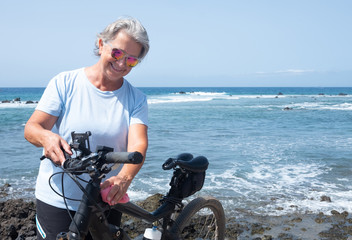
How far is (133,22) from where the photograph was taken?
232 cm

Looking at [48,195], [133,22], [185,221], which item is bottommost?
[185,221]

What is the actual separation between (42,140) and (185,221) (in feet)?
5.09

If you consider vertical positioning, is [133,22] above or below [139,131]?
above

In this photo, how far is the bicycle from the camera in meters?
1.87

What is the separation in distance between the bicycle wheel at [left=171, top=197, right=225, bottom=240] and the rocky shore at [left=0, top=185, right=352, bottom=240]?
138 cm

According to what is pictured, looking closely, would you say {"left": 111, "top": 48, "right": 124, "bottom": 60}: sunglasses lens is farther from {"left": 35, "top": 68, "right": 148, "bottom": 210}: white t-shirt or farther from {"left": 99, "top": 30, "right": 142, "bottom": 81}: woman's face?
{"left": 35, "top": 68, "right": 148, "bottom": 210}: white t-shirt

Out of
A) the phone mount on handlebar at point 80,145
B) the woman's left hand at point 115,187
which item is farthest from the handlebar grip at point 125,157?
the woman's left hand at point 115,187

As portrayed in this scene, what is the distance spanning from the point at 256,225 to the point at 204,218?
2.22 metres

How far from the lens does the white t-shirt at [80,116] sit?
2.43 m

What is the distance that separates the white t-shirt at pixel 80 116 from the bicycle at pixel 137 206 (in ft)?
0.40

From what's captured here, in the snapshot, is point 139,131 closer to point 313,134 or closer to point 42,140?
point 42,140

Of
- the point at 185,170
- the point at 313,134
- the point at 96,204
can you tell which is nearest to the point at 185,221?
the point at 185,170

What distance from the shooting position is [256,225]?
583 centimetres

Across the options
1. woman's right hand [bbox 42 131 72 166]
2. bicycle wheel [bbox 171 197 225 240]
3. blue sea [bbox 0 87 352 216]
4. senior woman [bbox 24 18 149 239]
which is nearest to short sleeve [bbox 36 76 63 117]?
senior woman [bbox 24 18 149 239]
